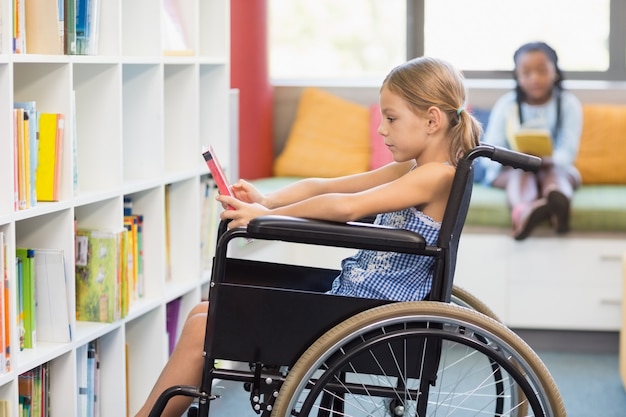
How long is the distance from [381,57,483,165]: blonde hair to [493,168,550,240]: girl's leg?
5.62ft

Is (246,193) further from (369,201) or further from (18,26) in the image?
(18,26)

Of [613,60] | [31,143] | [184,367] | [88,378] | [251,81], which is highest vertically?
[613,60]

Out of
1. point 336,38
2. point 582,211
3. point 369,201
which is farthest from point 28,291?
point 336,38

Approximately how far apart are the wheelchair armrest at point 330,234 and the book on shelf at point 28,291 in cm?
68

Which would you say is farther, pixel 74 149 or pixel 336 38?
pixel 336 38

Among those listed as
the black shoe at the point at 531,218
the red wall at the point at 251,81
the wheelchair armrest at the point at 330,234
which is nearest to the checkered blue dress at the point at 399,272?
the wheelchair armrest at the point at 330,234

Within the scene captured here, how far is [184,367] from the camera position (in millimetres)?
1923

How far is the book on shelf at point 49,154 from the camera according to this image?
2.14m

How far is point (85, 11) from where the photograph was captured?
7.41ft

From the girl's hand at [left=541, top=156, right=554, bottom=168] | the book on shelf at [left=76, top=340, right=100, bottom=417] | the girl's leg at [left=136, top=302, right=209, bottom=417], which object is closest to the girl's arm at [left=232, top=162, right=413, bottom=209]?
the girl's leg at [left=136, top=302, right=209, bottom=417]

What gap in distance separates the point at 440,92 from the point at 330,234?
0.38m

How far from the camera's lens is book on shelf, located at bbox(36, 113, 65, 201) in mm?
2143

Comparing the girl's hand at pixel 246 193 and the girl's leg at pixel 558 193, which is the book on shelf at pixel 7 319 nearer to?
the girl's hand at pixel 246 193

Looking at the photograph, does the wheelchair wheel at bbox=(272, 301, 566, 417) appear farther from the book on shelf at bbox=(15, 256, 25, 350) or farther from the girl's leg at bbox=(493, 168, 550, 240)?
the girl's leg at bbox=(493, 168, 550, 240)
